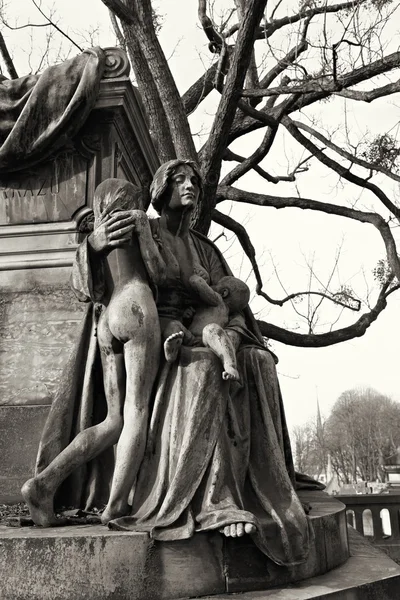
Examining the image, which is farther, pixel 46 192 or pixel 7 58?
pixel 7 58

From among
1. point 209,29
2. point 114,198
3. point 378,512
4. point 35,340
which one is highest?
point 209,29

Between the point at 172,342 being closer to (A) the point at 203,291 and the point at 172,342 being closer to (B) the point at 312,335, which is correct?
(A) the point at 203,291

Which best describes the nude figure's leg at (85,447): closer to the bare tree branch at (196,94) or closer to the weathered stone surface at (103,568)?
the weathered stone surface at (103,568)

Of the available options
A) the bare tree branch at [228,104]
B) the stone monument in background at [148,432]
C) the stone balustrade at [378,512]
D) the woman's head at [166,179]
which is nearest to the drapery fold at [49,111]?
the stone monument in background at [148,432]

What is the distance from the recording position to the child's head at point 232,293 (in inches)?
161

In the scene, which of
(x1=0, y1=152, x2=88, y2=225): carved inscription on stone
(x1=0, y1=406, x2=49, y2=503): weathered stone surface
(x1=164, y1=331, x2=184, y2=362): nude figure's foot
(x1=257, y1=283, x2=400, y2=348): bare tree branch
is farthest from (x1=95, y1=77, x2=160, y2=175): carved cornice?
(x1=257, y1=283, x2=400, y2=348): bare tree branch

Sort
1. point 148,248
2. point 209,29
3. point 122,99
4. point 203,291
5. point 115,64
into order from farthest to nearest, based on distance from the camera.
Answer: point 209,29 → point 115,64 → point 122,99 → point 203,291 → point 148,248

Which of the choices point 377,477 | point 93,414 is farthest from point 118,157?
point 377,477

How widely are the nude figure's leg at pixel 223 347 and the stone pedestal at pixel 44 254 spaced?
51.1 inches

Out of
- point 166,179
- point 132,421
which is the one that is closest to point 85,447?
point 132,421

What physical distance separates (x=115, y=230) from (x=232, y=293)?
35.7 inches

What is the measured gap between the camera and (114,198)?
3.80m

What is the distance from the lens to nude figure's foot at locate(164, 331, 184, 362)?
Answer: 11.3 feet

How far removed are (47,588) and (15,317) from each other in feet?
7.22
